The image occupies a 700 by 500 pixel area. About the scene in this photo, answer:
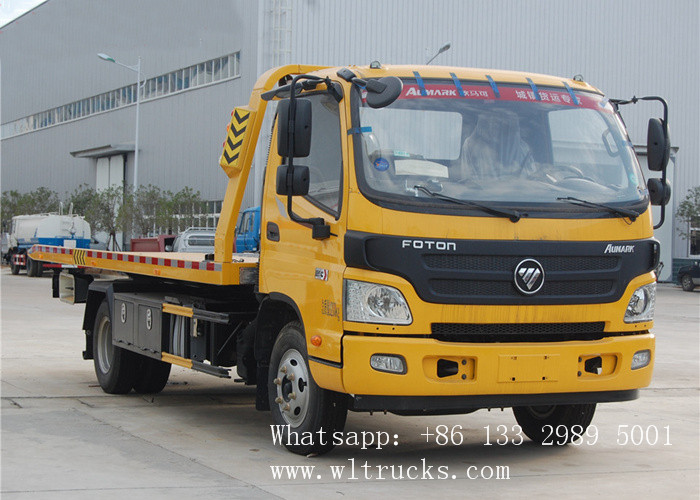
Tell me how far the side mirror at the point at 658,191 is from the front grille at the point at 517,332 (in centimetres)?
113

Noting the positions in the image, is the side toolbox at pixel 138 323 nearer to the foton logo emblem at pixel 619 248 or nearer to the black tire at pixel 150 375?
the black tire at pixel 150 375

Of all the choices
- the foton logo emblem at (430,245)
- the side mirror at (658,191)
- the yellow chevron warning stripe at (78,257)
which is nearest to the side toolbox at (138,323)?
the yellow chevron warning stripe at (78,257)

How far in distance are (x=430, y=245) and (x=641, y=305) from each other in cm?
160

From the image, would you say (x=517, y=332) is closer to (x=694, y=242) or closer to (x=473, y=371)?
(x=473, y=371)

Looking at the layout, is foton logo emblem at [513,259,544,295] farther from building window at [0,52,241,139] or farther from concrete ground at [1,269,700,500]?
building window at [0,52,241,139]

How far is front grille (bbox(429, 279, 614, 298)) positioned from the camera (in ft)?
20.9

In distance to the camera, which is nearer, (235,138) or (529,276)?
(529,276)

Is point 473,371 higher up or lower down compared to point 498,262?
lower down

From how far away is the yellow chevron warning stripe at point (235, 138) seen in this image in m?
8.30

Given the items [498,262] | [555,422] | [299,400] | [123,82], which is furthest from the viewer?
[123,82]

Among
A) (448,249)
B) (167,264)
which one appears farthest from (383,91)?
(167,264)

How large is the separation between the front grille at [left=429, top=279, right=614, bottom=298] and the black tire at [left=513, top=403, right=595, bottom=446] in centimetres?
138

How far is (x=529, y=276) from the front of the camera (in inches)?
255

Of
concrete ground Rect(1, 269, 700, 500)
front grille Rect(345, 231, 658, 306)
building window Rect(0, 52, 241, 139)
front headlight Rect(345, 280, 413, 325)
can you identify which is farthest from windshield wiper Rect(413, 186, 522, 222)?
building window Rect(0, 52, 241, 139)
